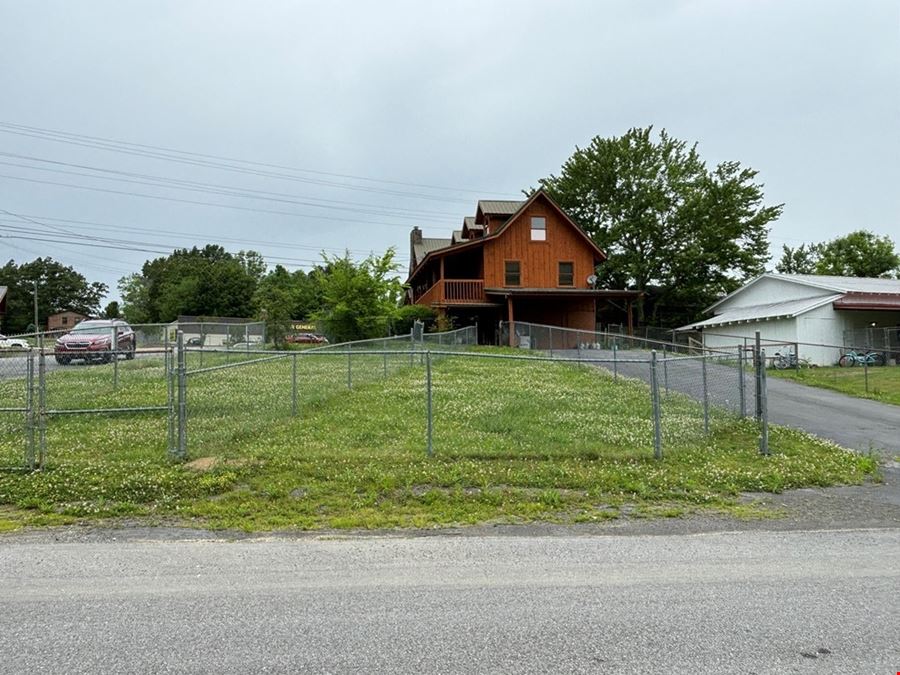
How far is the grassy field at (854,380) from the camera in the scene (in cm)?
1695

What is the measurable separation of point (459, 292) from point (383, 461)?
24.9 m

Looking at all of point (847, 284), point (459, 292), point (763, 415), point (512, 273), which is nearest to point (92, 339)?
point (459, 292)

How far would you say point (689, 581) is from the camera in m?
4.45

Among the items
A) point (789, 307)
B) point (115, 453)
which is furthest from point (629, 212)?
point (115, 453)

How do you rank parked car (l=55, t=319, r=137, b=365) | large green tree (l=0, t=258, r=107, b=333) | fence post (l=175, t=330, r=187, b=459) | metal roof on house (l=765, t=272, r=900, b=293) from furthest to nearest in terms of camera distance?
large green tree (l=0, t=258, r=107, b=333) < metal roof on house (l=765, t=272, r=900, b=293) < parked car (l=55, t=319, r=137, b=365) < fence post (l=175, t=330, r=187, b=459)

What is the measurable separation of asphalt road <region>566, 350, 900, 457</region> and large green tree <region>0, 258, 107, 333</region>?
8927 cm

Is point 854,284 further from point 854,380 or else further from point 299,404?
point 299,404

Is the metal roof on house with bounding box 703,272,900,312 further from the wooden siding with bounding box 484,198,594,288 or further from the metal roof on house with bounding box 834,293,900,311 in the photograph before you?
the wooden siding with bounding box 484,198,594,288

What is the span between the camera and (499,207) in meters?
36.5

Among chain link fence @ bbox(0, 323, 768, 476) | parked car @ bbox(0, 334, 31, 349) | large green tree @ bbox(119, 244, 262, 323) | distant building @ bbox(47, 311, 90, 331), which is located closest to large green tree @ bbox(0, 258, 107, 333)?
distant building @ bbox(47, 311, 90, 331)

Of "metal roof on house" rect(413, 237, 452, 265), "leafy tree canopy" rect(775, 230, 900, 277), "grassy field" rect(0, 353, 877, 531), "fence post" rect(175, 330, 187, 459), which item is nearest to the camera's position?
"grassy field" rect(0, 353, 877, 531)

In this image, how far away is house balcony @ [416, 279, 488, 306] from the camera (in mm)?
31984

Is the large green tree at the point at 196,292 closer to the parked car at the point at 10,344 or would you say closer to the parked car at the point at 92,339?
the parked car at the point at 10,344

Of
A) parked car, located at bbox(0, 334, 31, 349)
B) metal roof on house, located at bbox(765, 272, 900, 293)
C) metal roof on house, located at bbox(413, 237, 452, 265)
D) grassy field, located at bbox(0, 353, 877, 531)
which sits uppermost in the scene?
metal roof on house, located at bbox(413, 237, 452, 265)
